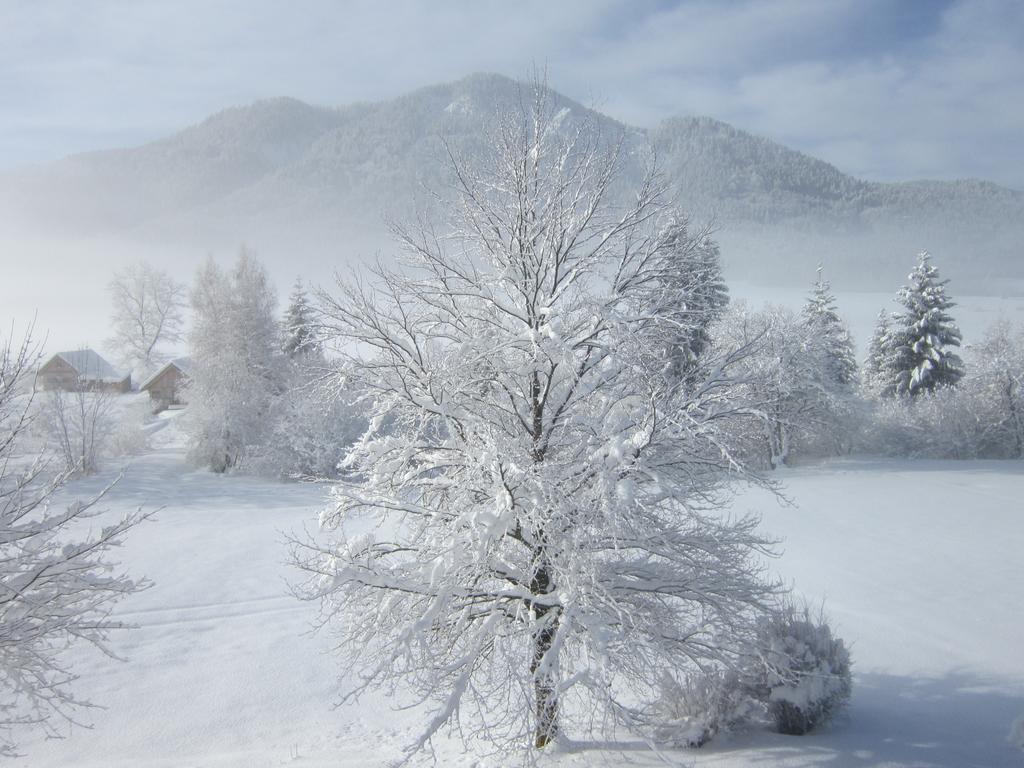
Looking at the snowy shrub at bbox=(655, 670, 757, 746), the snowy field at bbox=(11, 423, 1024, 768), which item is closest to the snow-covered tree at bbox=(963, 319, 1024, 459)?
the snowy field at bbox=(11, 423, 1024, 768)

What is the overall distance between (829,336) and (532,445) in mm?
31253

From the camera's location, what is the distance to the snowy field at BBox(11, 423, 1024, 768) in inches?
294

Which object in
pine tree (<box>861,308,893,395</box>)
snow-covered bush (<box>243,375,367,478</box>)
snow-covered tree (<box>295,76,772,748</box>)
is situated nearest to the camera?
snow-covered tree (<box>295,76,772,748</box>)

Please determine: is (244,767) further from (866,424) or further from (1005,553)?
(866,424)

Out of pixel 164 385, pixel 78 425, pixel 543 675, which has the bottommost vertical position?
Result: pixel 78 425

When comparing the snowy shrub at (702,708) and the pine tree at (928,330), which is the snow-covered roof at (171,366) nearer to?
the snowy shrub at (702,708)

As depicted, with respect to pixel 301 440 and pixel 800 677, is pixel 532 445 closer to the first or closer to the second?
pixel 800 677

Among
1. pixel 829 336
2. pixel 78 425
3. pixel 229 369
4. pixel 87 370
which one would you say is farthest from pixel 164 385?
pixel 829 336

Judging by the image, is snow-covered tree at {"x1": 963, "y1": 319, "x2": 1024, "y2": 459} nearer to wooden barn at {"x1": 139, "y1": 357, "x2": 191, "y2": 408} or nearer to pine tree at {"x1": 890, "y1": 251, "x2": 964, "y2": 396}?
pine tree at {"x1": 890, "y1": 251, "x2": 964, "y2": 396}

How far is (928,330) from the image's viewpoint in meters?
32.4

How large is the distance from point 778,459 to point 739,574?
28315 millimetres

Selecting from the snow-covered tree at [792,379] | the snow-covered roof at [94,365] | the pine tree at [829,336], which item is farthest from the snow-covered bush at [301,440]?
the pine tree at [829,336]

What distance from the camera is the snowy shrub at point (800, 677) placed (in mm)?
7516

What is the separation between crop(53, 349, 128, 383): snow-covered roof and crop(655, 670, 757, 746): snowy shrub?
44314mm
